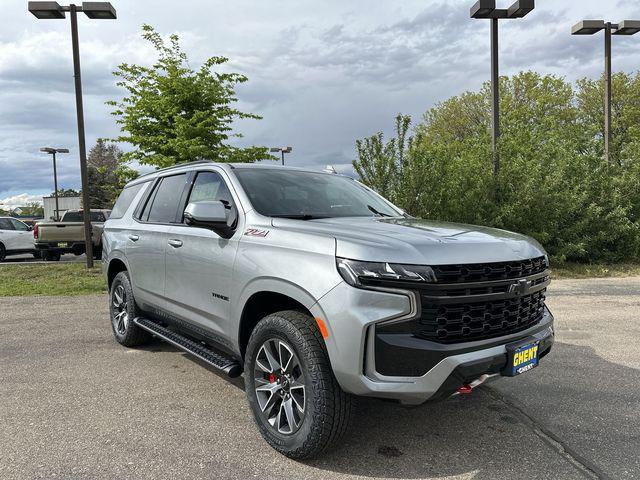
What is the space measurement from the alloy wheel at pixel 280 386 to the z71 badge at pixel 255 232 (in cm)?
69

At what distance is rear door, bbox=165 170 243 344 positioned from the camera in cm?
356

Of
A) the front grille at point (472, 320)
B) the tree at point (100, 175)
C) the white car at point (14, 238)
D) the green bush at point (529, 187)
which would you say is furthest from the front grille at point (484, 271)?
the tree at point (100, 175)

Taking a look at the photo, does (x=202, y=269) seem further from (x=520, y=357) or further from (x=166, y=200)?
(x=520, y=357)

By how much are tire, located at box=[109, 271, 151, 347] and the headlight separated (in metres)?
3.23

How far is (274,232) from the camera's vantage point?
3232mm

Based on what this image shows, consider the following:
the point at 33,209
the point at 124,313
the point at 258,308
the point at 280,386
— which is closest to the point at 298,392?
the point at 280,386

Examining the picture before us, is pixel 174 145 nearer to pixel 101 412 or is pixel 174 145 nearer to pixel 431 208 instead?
pixel 431 208

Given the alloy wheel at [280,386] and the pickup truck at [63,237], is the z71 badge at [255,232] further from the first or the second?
the pickup truck at [63,237]

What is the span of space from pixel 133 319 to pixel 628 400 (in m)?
4.46

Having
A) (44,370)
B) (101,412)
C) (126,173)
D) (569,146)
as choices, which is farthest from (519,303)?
(126,173)

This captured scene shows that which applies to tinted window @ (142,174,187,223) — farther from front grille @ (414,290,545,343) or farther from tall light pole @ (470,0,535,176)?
tall light pole @ (470,0,535,176)

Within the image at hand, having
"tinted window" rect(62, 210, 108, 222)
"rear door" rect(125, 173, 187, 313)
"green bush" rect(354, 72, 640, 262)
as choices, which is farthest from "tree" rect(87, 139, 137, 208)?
"rear door" rect(125, 173, 187, 313)

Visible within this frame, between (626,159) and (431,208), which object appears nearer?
(431,208)

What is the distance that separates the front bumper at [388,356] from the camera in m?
2.58
